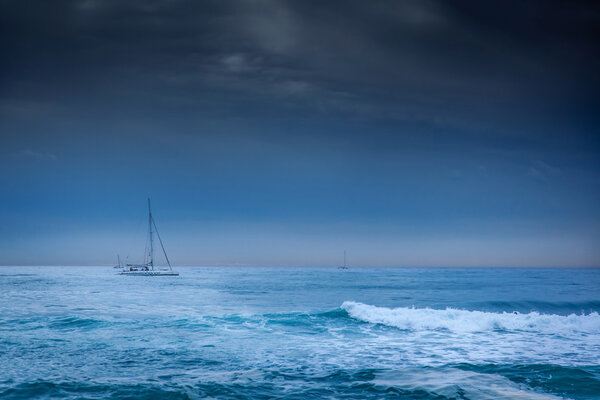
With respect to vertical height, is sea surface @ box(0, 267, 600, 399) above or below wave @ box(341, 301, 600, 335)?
above

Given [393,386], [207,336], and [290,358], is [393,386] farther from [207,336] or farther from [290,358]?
[207,336]

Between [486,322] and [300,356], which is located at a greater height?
[300,356]

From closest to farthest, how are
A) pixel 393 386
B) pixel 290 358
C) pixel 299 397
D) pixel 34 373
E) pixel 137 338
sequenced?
pixel 299 397, pixel 393 386, pixel 34 373, pixel 290 358, pixel 137 338

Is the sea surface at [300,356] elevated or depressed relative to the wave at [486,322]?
elevated

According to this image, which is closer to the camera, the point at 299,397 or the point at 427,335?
the point at 299,397

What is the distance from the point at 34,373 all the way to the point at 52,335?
8.85m

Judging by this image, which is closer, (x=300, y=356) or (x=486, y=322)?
(x=300, y=356)

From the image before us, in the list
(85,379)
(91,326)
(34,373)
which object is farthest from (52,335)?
(85,379)

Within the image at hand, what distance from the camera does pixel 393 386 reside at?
Result: 11.9m

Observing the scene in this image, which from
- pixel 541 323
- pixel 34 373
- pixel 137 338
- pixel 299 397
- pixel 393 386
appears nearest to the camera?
pixel 299 397

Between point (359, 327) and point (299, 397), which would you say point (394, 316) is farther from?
point (299, 397)

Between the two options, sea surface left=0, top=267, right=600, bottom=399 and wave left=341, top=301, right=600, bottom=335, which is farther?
wave left=341, top=301, right=600, bottom=335

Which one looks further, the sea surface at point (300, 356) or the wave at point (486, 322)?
the wave at point (486, 322)

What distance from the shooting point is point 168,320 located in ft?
87.8
